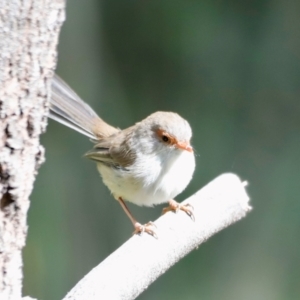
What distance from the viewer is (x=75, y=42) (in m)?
5.38

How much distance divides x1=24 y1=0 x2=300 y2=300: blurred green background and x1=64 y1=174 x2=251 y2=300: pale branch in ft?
8.52

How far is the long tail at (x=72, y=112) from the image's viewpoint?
297cm

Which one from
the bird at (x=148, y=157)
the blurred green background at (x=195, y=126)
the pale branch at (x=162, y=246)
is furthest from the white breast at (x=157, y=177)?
the blurred green background at (x=195, y=126)

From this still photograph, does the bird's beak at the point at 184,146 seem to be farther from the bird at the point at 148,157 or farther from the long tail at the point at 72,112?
the long tail at the point at 72,112

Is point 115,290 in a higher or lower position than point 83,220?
lower

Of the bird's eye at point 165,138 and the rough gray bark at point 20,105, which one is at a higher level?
the bird's eye at point 165,138

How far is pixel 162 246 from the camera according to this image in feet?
8.02

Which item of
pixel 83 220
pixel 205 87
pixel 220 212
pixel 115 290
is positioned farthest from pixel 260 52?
pixel 115 290

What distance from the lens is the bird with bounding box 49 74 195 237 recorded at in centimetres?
315

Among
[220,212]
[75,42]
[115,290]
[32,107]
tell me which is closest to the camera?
[32,107]

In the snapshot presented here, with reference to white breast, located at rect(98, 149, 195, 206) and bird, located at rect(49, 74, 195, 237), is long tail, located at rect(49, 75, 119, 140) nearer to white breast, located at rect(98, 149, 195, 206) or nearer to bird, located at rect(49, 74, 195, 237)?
bird, located at rect(49, 74, 195, 237)

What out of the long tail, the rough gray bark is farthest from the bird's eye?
the rough gray bark

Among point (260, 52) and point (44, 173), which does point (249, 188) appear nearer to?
point (260, 52)

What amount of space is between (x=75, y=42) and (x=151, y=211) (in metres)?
1.81
